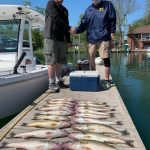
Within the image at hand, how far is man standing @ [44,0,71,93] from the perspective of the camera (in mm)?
7418

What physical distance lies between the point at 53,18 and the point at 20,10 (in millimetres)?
842

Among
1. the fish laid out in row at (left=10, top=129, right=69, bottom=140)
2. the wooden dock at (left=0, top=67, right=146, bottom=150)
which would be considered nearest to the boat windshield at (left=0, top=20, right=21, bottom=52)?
the wooden dock at (left=0, top=67, right=146, bottom=150)

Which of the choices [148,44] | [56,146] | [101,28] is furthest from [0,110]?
[148,44]

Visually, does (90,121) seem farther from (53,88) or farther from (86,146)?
(53,88)

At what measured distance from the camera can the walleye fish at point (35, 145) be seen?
4.01 metres

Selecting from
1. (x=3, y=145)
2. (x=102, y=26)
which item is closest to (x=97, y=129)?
(x=3, y=145)

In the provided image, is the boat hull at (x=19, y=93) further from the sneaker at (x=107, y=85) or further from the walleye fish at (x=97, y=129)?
the walleye fish at (x=97, y=129)

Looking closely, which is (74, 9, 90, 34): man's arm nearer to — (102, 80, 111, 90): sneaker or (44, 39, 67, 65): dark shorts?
→ (44, 39, 67, 65): dark shorts

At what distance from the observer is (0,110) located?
6.34 meters

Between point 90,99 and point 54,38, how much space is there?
144cm

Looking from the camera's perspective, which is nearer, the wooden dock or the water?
the wooden dock

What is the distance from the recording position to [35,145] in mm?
4066

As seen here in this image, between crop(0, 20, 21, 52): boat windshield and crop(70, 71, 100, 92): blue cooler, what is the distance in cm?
139

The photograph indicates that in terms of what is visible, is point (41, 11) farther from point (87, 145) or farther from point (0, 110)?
point (87, 145)
